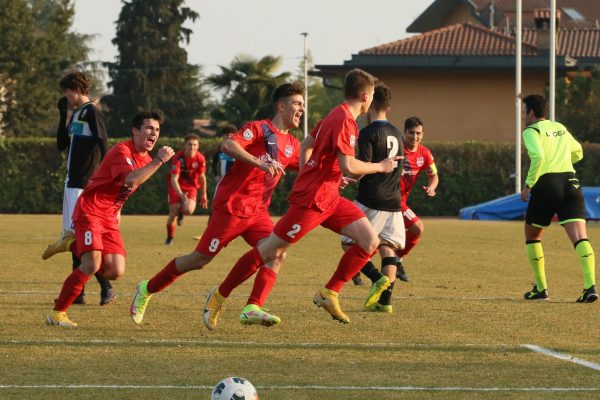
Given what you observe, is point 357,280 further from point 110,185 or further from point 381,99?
point 110,185

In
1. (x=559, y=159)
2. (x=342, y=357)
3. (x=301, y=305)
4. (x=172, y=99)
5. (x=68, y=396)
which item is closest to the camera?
(x=68, y=396)

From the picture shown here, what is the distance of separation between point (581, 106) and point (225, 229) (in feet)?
127

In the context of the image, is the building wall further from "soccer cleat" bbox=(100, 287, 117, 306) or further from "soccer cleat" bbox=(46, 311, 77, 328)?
"soccer cleat" bbox=(46, 311, 77, 328)

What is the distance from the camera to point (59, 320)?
985 cm

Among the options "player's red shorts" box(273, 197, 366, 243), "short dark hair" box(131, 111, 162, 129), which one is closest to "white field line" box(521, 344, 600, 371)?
"player's red shorts" box(273, 197, 366, 243)

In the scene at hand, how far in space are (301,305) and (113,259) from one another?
209cm

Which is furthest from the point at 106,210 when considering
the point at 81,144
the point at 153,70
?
the point at 153,70

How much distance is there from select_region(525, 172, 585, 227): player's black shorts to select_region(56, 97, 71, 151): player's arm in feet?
14.9

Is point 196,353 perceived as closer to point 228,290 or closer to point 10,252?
point 228,290

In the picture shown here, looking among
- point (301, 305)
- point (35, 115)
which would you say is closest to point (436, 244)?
point (301, 305)

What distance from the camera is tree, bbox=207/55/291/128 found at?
59781 mm

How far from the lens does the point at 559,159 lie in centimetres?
1255

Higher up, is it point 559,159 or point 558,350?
point 559,159

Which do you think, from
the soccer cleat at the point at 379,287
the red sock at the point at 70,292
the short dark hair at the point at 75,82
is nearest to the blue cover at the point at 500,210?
the short dark hair at the point at 75,82
